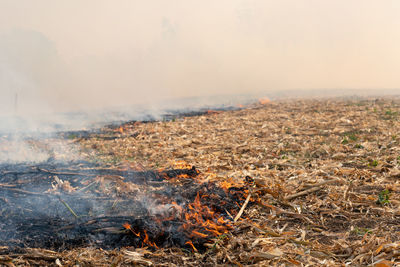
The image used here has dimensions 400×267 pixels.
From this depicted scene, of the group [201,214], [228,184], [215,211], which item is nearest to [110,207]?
[201,214]

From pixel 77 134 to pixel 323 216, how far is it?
10.2 m

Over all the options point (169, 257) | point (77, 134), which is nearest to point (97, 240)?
point (169, 257)

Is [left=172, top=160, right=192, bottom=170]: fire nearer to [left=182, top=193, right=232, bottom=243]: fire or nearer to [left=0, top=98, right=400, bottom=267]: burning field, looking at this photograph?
[left=0, top=98, right=400, bottom=267]: burning field

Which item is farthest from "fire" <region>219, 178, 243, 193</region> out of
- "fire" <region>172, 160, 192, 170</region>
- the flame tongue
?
"fire" <region>172, 160, 192, 170</region>

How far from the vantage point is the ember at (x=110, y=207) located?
4250 millimetres

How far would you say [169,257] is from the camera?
3943 millimetres

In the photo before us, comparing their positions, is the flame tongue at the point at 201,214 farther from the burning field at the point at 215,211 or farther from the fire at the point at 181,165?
the fire at the point at 181,165

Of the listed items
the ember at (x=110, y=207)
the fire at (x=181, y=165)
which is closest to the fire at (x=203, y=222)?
the ember at (x=110, y=207)

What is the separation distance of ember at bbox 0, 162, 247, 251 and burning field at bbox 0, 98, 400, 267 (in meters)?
0.02

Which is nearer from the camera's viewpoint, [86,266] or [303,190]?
[86,266]

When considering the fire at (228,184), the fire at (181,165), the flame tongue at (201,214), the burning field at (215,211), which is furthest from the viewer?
the fire at (181,165)

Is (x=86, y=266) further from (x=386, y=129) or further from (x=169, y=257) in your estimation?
(x=386, y=129)

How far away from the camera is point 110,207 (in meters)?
5.11

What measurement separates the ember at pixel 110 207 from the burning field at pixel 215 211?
15 millimetres
